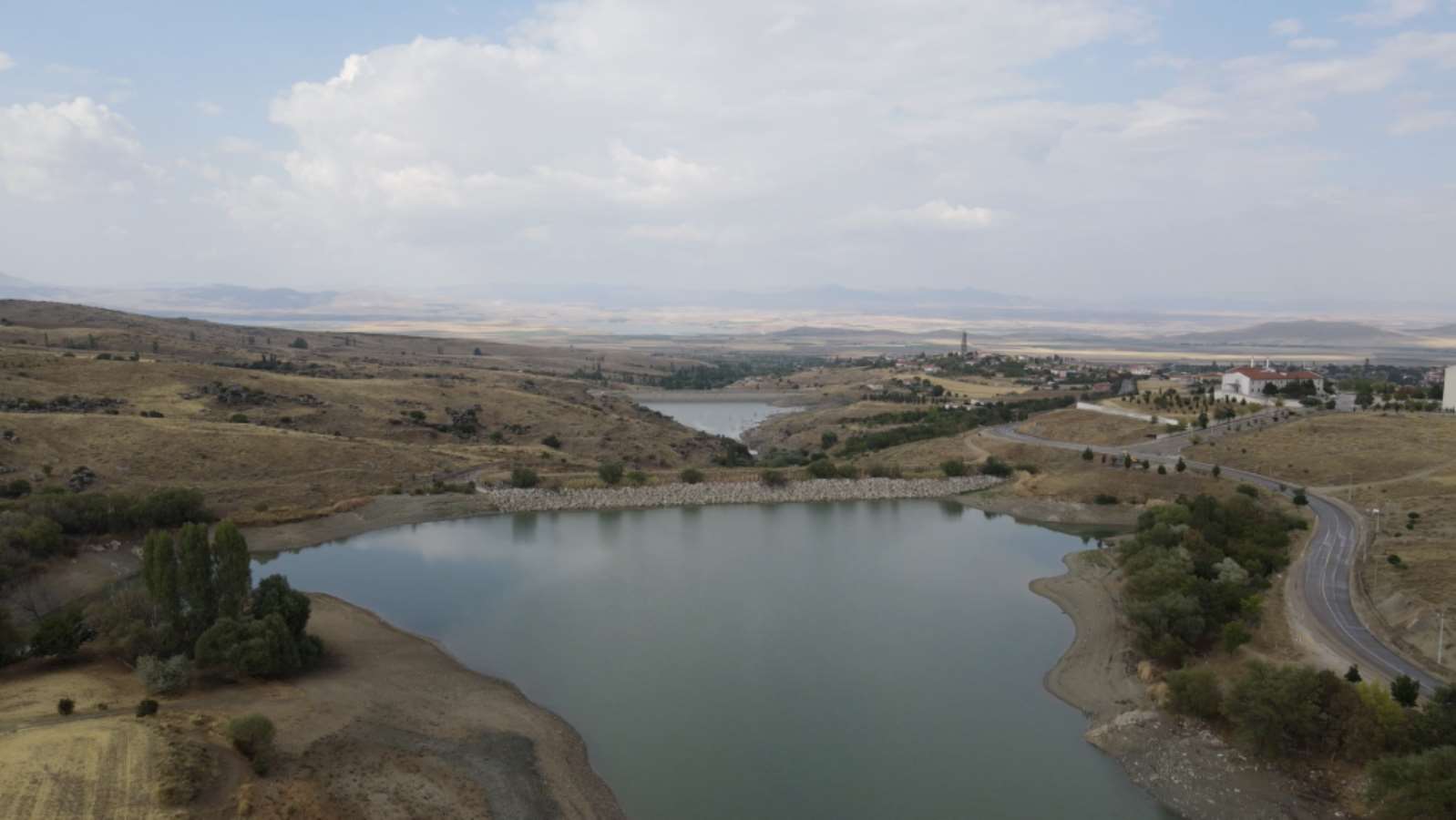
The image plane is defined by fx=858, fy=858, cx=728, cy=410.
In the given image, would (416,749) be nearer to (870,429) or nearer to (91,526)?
(91,526)

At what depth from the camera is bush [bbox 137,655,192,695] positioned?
18516 mm

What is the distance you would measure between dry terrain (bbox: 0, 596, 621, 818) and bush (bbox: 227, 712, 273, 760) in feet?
Result: 0.76

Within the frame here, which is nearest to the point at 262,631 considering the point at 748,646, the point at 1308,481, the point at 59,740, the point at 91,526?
the point at 59,740

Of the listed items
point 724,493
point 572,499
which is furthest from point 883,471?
point 572,499

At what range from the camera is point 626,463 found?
5062 centimetres

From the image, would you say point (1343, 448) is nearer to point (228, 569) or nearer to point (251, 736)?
point (251, 736)

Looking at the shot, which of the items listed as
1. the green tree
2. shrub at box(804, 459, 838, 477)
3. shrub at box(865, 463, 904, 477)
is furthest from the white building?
the green tree

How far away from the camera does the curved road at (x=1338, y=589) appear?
19.3 meters

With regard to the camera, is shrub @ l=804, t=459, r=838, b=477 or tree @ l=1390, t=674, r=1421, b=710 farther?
shrub @ l=804, t=459, r=838, b=477

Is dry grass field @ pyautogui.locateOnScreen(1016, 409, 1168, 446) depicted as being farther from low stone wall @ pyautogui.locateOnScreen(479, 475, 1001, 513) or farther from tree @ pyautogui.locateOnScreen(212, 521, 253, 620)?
tree @ pyautogui.locateOnScreen(212, 521, 253, 620)

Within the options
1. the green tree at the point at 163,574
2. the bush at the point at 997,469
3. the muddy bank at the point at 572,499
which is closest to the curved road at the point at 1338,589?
the bush at the point at 997,469

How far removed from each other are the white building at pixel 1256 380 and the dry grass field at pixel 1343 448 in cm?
1284

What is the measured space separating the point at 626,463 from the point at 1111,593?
2927 cm

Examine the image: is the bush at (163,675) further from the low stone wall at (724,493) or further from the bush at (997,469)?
the bush at (997,469)
